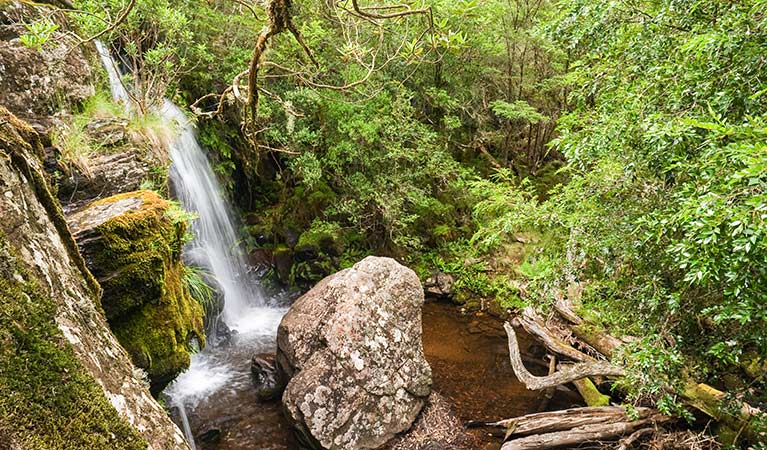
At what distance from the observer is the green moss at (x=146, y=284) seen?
380cm

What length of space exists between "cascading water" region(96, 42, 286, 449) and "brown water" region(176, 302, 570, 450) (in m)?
0.04

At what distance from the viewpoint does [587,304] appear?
5.44 meters

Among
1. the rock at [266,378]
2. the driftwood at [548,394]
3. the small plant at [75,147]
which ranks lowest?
the driftwood at [548,394]

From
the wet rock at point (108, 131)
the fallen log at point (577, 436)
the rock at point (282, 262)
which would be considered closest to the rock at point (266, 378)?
the rock at point (282, 262)

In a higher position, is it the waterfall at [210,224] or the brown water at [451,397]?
the waterfall at [210,224]

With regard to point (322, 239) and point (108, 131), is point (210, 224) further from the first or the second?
point (108, 131)

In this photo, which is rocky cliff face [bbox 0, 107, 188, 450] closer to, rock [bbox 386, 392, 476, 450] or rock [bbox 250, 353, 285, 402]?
rock [bbox 386, 392, 476, 450]

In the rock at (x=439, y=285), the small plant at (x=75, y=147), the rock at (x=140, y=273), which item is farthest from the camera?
the rock at (x=439, y=285)

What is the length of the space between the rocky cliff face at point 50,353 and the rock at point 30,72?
3.89m

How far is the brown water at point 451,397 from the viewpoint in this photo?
579 cm

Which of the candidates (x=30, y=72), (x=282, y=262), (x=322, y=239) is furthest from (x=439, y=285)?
(x=30, y=72)

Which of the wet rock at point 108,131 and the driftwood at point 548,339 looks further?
the driftwood at point 548,339

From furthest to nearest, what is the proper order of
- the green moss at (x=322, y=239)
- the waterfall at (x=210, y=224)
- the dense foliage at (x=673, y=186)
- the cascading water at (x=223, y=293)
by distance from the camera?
the green moss at (x=322, y=239), the waterfall at (x=210, y=224), the cascading water at (x=223, y=293), the dense foliage at (x=673, y=186)

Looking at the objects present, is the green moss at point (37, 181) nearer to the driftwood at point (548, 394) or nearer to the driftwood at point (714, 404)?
the driftwood at point (714, 404)
